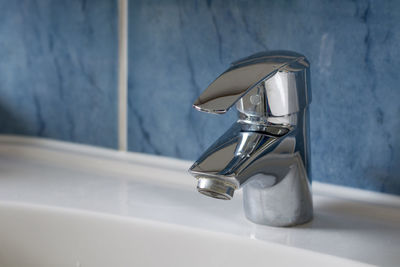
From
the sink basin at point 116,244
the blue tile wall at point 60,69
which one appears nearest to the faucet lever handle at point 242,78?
the sink basin at point 116,244

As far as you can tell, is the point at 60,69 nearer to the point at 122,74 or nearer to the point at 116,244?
the point at 122,74

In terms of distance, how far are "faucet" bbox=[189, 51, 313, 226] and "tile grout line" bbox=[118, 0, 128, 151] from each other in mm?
201

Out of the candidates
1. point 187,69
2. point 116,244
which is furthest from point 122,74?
point 116,244

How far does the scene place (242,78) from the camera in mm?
394

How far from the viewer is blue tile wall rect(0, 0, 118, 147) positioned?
601mm

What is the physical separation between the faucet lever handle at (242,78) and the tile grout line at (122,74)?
21 cm

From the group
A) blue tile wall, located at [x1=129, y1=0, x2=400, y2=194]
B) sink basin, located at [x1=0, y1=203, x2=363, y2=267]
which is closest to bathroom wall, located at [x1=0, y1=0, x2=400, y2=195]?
blue tile wall, located at [x1=129, y1=0, x2=400, y2=194]

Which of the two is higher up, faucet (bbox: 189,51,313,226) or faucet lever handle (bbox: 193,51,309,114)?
faucet lever handle (bbox: 193,51,309,114)

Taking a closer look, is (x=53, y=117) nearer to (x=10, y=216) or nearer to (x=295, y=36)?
(x=10, y=216)

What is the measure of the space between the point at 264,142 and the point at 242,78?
0.19 feet

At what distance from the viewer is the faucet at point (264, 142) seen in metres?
0.40

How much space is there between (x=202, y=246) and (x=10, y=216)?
0.19 meters

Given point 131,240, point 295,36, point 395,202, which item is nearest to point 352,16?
point 295,36

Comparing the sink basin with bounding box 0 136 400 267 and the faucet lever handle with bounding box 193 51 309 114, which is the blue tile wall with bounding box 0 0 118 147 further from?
the faucet lever handle with bounding box 193 51 309 114
